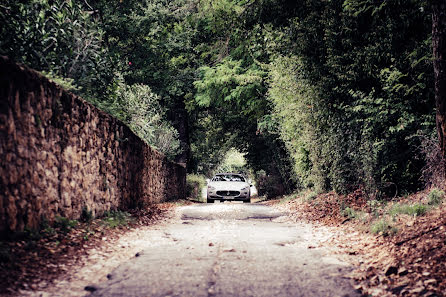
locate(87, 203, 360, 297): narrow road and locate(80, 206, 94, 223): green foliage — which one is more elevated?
locate(80, 206, 94, 223): green foliage

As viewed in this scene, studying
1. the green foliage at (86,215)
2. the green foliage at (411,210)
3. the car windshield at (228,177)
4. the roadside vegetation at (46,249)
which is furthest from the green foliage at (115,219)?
the car windshield at (228,177)

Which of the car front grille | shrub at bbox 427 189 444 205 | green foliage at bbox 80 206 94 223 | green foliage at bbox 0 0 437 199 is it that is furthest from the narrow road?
the car front grille

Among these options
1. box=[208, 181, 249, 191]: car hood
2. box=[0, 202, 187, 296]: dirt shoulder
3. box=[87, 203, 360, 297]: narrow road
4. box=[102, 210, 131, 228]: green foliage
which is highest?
box=[208, 181, 249, 191]: car hood

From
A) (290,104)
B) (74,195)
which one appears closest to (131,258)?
(74,195)

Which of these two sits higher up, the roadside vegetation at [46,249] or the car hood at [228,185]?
the car hood at [228,185]

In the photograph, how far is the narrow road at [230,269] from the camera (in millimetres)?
4074

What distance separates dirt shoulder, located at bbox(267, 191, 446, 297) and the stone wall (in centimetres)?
407

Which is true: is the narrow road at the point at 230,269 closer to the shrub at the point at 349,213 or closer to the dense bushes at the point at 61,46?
the shrub at the point at 349,213

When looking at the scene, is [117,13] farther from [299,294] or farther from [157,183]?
[299,294]

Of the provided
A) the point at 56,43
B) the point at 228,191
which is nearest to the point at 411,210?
the point at 56,43

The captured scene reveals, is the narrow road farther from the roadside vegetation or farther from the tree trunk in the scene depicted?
the tree trunk

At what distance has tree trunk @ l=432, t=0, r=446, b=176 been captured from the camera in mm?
6062

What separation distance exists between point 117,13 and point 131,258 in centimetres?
1913

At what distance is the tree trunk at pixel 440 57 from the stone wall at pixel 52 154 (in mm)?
5716
